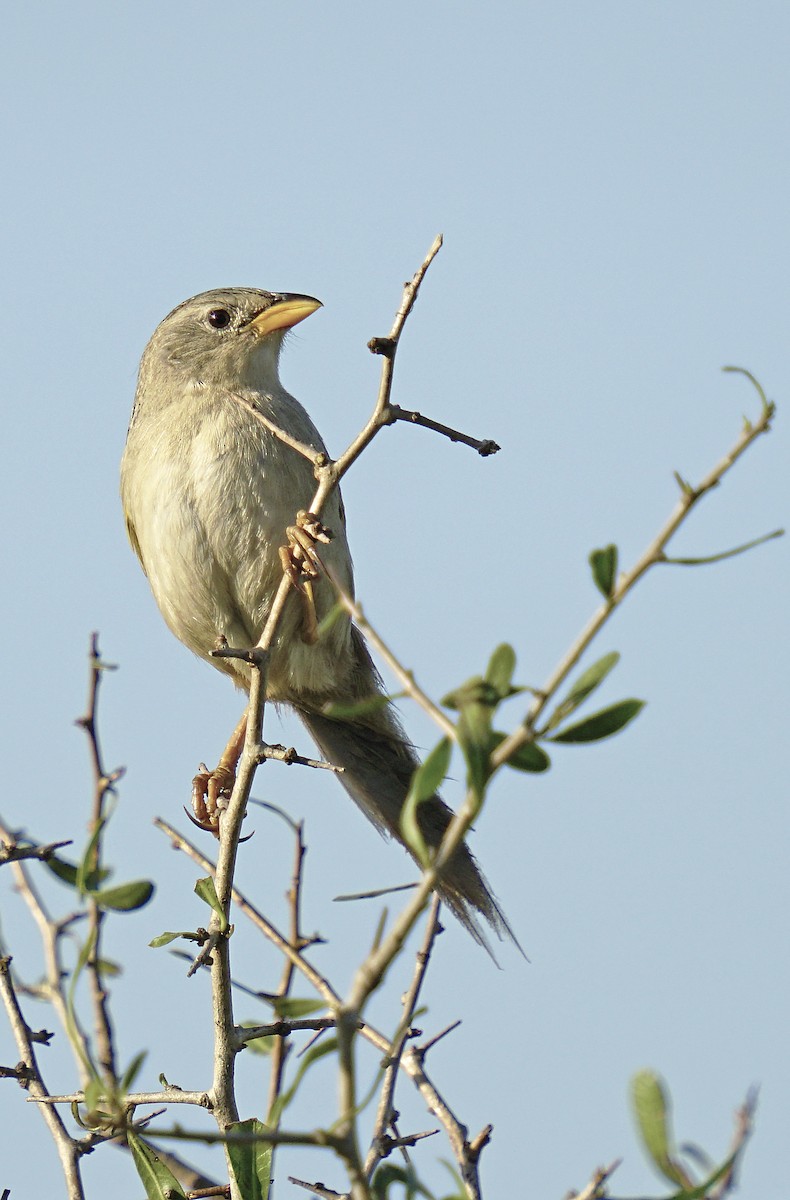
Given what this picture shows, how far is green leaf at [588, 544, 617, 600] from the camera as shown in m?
1.41

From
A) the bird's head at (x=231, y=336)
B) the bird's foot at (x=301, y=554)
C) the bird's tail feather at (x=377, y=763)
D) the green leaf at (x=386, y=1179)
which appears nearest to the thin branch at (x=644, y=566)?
the green leaf at (x=386, y=1179)

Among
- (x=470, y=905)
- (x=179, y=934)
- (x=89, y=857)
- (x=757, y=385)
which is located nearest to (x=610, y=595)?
(x=757, y=385)

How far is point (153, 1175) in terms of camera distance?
2473 mm

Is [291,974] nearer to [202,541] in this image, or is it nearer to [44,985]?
[44,985]

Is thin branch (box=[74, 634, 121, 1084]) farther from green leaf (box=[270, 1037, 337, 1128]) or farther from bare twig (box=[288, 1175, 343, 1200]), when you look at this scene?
green leaf (box=[270, 1037, 337, 1128])

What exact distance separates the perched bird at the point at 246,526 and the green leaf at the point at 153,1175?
6.77 ft

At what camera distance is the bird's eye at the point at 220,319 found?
5852 millimetres

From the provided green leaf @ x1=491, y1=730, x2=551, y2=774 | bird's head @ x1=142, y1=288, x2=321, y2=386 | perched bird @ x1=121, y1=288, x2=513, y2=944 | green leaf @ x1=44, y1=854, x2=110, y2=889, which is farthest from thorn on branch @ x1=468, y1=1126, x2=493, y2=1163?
bird's head @ x1=142, y1=288, x2=321, y2=386

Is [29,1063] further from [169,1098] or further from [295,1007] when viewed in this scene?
[295,1007]

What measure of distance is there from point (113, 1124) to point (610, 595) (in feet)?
4.09

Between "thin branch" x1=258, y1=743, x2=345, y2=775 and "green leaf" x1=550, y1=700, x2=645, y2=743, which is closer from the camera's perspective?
"green leaf" x1=550, y1=700, x2=645, y2=743

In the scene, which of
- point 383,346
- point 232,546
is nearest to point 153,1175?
point 383,346

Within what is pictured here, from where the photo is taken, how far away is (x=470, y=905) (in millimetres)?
4543

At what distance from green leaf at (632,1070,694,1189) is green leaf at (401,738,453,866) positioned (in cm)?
35
